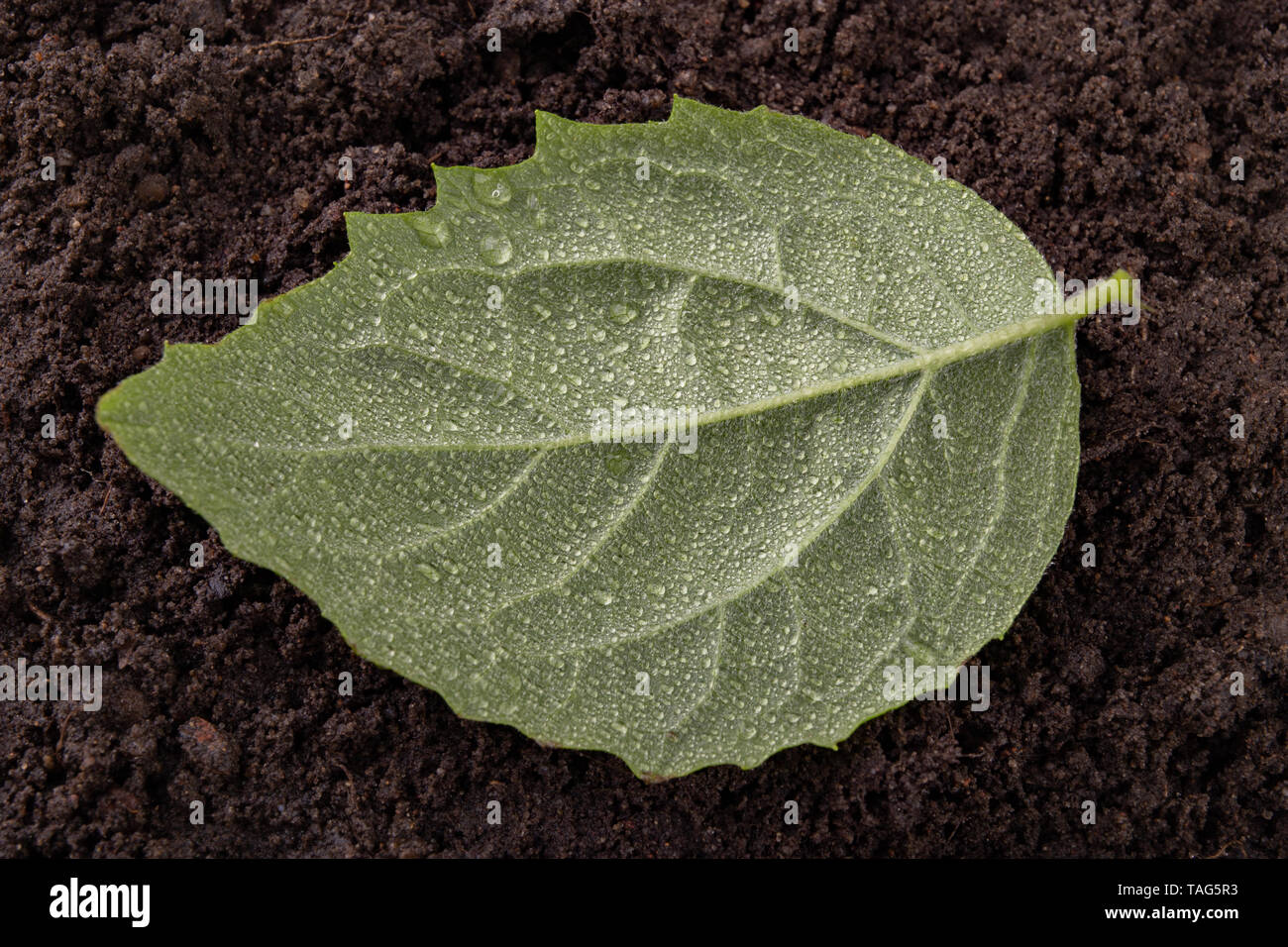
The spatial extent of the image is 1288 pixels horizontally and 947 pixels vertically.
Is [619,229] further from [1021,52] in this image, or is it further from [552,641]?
[1021,52]

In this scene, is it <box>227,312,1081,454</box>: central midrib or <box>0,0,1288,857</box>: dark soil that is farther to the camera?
<box>0,0,1288,857</box>: dark soil

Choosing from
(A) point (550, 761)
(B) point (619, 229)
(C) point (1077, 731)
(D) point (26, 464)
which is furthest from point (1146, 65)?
(D) point (26, 464)

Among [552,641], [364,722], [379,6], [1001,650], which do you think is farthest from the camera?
[379,6]

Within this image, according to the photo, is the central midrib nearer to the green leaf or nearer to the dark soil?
the green leaf

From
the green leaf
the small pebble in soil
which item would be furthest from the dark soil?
the green leaf

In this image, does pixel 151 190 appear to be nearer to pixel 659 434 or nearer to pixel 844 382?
pixel 659 434

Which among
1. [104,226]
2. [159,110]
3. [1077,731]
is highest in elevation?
[159,110]

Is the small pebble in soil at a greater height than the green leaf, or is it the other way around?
the small pebble in soil
